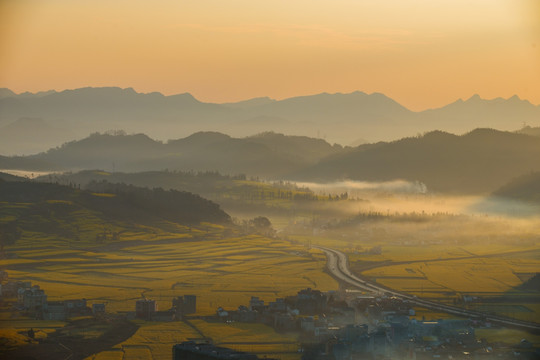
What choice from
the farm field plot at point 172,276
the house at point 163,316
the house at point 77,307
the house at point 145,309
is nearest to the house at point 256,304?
the farm field plot at point 172,276

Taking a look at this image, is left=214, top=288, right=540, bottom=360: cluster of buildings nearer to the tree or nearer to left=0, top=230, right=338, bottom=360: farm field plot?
left=0, top=230, right=338, bottom=360: farm field plot

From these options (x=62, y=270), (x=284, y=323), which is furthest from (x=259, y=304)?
(x=62, y=270)

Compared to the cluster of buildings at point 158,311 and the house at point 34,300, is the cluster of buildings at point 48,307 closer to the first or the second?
the house at point 34,300

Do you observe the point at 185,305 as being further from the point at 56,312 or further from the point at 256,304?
the point at 56,312

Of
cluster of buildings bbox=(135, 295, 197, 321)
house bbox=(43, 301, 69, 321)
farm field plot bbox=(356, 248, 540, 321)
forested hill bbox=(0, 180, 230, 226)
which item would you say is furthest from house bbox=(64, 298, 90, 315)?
forested hill bbox=(0, 180, 230, 226)

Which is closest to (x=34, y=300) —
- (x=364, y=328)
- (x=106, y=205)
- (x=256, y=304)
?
(x=256, y=304)

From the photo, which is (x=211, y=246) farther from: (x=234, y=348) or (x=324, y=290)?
(x=234, y=348)
